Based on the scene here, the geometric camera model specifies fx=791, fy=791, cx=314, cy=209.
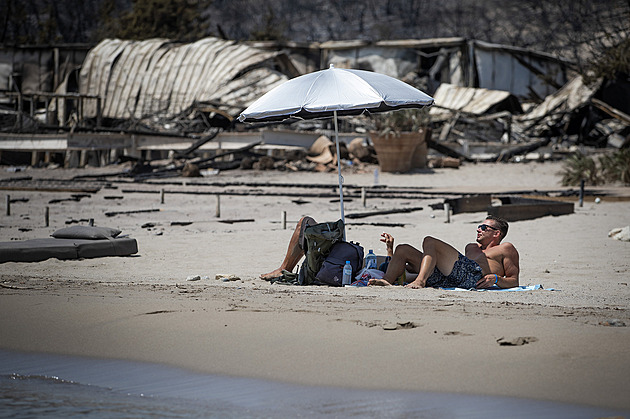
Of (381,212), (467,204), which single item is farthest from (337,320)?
(467,204)

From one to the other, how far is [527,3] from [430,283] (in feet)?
144

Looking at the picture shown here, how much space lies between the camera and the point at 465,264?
6.08 m

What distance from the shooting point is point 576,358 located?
384 centimetres

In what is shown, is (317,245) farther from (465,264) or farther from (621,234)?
(621,234)

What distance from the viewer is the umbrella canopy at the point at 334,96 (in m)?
6.55

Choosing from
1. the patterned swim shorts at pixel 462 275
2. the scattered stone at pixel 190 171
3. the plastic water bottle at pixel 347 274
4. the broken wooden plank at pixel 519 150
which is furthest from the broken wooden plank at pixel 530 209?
the broken wooden plank at pixel 519 150

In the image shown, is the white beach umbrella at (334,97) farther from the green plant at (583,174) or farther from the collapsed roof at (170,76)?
the collapsed roof at (170,76)

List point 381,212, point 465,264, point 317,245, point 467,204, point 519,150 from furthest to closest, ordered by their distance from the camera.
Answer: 1. point 519,150
2. point 467,204
3. point 381,212
4. point 317,245
5. point 465,264

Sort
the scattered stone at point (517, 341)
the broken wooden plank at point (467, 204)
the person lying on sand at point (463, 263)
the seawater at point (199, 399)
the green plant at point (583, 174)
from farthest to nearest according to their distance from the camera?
the green plant at point (583, 174), the broken wooden plank at point (467, 204), the person lying on sand at point (463, 263), the scattered stone at point (517, 341), the seawater at point (199, 399)

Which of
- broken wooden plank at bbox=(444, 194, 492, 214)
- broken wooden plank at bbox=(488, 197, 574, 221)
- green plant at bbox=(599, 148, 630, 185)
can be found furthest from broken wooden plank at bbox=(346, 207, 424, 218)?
green plant at bbox=(599, 148, 630, 185)

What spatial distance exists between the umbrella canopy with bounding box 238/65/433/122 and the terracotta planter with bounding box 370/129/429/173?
13879 mm

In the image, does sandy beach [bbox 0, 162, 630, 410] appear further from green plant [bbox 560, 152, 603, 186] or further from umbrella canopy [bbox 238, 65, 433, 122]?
green plant [bbox 560, 152, 603, 186]

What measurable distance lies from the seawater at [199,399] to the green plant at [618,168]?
15510 mm

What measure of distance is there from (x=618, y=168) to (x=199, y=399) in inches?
630
